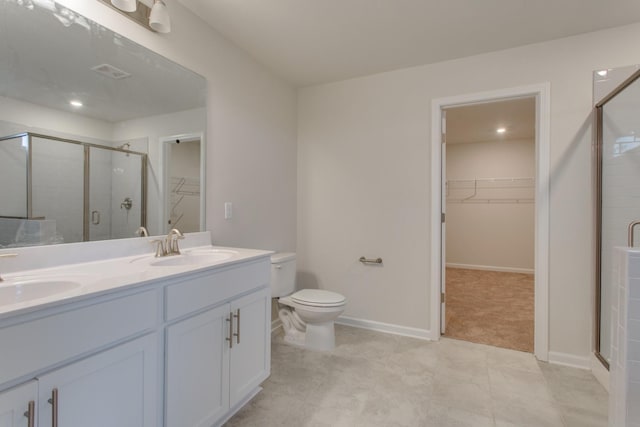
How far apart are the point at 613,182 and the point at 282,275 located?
2.40 m

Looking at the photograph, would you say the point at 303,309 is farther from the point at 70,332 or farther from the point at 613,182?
the point at 613,182

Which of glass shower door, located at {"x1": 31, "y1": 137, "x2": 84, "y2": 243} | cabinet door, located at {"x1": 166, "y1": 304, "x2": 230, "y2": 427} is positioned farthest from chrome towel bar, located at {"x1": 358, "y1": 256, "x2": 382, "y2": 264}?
glass shower door, located at {"x1": 31, "y1": 137, "x2": 84, "y2": 243}

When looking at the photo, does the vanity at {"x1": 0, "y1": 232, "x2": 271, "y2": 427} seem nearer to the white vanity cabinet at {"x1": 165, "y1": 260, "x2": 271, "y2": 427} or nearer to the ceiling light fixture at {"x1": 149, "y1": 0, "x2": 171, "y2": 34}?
the white vanity cabinet at {"x1": 165, "y1": 260, "x2": 271, "y2": 427}

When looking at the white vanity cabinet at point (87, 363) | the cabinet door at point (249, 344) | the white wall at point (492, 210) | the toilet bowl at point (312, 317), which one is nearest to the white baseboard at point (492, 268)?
the white wall at point (492, 210)

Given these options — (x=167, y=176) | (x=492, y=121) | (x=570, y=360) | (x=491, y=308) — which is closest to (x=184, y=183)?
(x=167, y=176)

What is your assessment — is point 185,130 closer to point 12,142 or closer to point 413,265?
point 12,142

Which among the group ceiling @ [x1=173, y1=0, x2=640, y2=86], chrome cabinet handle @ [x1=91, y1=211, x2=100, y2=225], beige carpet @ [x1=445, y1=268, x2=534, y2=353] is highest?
ceiling @ [x1=173, y1=0, x2=640, y2=86]

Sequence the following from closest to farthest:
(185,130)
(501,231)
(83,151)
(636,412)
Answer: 1. (636,412)
2. (83,151)
3. (185,130)
4. (501,231)

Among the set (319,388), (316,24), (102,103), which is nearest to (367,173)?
(316,24)

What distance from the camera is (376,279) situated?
111 inches

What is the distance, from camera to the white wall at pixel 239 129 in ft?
6.05

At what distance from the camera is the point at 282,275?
2496 mm

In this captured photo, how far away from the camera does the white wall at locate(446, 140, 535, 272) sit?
16.8ft

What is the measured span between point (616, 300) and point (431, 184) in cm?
145
